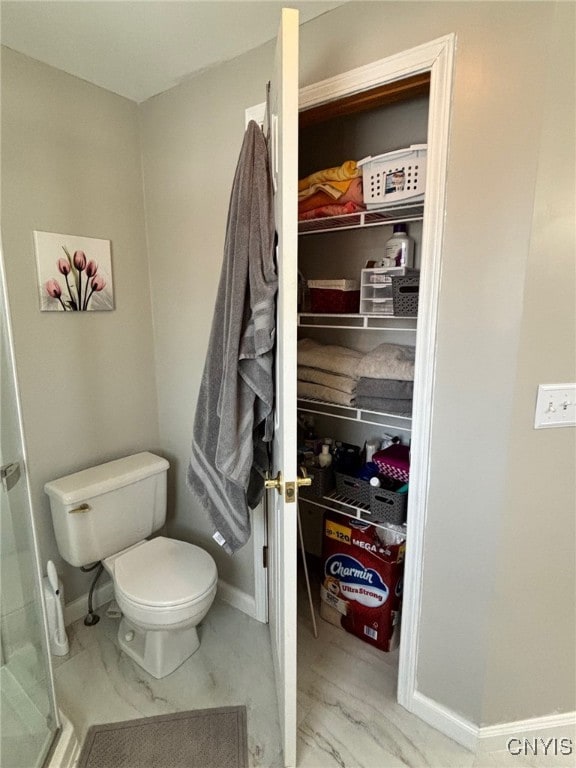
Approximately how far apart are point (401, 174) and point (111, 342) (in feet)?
4.77

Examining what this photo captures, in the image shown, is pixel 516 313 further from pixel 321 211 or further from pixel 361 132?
pixel 361 132

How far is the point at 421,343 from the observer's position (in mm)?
1265

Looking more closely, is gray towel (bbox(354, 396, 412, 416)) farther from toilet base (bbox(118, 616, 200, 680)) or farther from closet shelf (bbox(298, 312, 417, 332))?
toilet base (bbox(118, 616, 200, 680))

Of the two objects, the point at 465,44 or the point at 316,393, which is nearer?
the point at 465,44

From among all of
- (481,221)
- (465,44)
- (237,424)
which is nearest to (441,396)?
(481,221)

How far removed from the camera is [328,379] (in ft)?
5.64

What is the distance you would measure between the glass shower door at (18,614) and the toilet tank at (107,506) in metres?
0.32

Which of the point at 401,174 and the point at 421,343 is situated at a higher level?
the point at 401,174

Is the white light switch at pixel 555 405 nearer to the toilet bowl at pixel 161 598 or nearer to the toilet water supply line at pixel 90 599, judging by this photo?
the toilet bowl at pixel 161 598

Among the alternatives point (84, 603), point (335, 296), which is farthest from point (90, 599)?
point (335, 296)

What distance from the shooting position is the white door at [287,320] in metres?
0.97

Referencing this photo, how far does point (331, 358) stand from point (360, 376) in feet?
0.57

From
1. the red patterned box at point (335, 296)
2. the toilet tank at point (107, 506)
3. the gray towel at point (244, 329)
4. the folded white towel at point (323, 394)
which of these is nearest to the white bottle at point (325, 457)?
the folded white towel at point (323, 394)

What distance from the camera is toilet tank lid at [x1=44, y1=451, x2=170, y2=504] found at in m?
1.67
